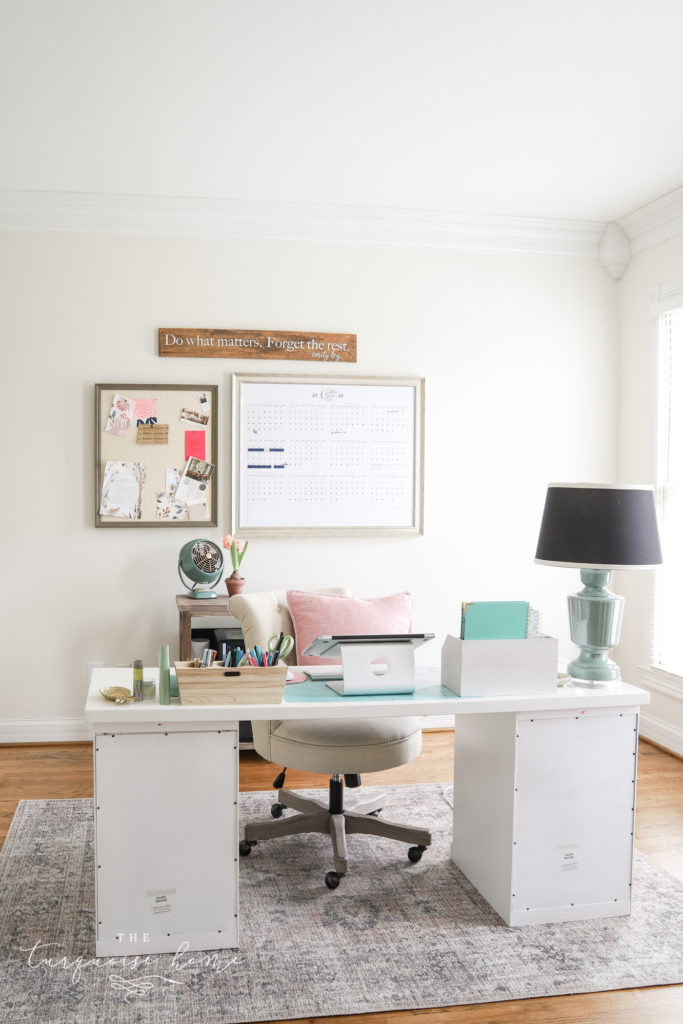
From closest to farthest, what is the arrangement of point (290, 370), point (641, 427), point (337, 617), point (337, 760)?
point (337, 760) < point (337, 617) < point (290, 370) < point (641, 427)

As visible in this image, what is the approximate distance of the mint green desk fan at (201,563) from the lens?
13.3 ft

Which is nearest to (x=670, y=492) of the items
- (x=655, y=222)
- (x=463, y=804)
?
(x=655, y=222)

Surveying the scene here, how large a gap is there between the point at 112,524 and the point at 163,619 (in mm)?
533

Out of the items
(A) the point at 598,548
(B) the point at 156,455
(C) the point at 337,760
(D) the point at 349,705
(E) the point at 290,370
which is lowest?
(C) the point at 337,760

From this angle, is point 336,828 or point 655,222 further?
point 655,222

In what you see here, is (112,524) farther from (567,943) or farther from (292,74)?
(567,943)

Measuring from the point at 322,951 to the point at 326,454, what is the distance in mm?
2538

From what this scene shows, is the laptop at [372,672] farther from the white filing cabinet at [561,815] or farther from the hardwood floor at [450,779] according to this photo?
the hardwood floor at [450,779]

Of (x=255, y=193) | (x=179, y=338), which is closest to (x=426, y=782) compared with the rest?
(x=179, y=338)

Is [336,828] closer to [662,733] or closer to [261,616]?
[261,616]

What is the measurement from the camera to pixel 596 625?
266cm

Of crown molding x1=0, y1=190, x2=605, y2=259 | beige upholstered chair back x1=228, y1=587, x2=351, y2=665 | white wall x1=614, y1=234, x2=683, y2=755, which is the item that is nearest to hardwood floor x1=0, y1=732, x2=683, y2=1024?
white wall x1=614, y1=234, x2=683, y2=755

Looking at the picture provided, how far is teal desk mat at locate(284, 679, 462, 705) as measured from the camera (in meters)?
2.43

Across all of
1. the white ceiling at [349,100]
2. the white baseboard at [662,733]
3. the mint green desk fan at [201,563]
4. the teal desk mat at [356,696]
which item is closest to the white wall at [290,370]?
the mint green desk fan at [201,563]
